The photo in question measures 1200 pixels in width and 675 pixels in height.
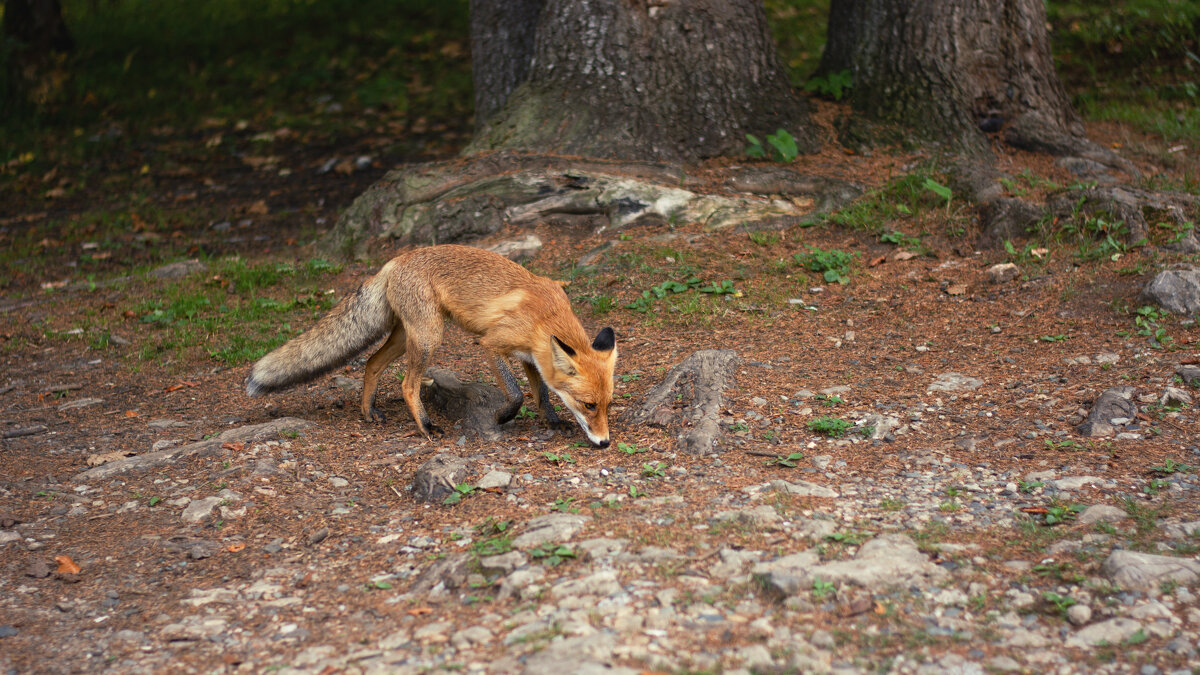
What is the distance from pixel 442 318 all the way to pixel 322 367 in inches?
32.2

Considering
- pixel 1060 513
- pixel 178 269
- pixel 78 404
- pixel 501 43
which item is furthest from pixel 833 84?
pixel 78 404

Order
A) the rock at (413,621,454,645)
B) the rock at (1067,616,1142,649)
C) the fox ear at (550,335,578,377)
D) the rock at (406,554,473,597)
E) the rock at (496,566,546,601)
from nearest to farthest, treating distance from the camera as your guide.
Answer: the rock at (1067,616,1142,649) < the rock at (413,621,454,645) < the rock at (496,566,546,601) < the rock at (406,554,473,597) < the fox ear at (550,335,578,377)

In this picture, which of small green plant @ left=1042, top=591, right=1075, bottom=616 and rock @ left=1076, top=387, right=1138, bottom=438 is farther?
rock @ left=1076, top=387, right=1138, bottom=438

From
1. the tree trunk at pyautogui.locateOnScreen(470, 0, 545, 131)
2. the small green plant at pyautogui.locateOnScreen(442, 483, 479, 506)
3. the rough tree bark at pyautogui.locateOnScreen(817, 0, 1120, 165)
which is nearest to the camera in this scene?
the small green plant at pyautogui.locateOnScreen(442, 483, 479, 506)

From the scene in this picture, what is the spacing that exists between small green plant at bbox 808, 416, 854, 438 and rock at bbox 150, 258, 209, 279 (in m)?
6.66

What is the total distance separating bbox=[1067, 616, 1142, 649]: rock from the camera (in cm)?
300

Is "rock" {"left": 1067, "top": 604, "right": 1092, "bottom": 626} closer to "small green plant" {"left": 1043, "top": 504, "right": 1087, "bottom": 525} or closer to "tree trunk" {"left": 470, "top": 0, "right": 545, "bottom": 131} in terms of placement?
"small green plant" {"left": 1043, "top": 504, "right": 1087, "bottom": 525}

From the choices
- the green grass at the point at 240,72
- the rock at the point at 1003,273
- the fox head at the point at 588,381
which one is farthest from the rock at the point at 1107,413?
the green grass at the point at 240,72

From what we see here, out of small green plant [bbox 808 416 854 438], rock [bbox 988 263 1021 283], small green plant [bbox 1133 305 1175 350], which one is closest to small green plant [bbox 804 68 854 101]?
rock [bbox 988 263 1021 283]

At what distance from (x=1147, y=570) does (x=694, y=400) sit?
2.51 m

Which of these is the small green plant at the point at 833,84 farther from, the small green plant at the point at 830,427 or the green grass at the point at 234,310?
the small green plant at the point at 830,427

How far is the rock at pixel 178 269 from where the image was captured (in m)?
9.07

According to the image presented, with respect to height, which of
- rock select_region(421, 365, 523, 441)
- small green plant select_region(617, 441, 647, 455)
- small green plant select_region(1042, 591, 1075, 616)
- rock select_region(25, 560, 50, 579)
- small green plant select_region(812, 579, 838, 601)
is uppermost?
small green plant select_region(1042, 591, 1075, 616)

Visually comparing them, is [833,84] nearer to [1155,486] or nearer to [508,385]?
[508,385]
